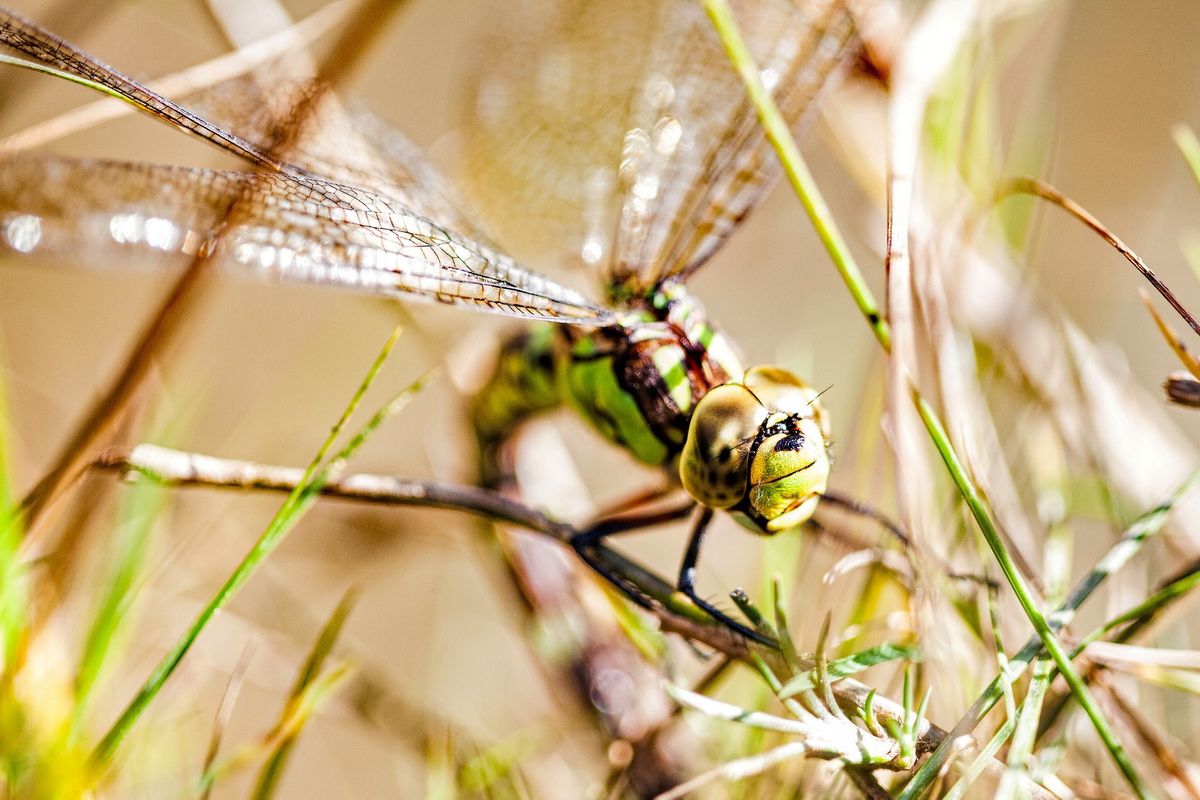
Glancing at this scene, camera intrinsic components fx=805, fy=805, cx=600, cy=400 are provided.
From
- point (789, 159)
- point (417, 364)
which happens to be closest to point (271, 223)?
point (789, 159)

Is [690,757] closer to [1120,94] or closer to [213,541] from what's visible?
[213,541]

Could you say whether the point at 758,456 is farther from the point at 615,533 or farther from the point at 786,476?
the point at 615,533

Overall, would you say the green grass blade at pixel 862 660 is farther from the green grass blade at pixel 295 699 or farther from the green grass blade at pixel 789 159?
the green grass blade at pixel 295 699

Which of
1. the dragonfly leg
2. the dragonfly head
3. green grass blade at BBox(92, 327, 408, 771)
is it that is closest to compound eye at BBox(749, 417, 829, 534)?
the dragonfly head

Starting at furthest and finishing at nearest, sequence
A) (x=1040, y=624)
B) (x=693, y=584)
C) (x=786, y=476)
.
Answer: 1. (x=693, y=584)
2. (x=786, y=476)
3. (x=1040, y=624)

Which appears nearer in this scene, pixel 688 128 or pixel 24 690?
pixel 24 690

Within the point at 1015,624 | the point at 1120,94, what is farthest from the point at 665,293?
the point at 1120,94

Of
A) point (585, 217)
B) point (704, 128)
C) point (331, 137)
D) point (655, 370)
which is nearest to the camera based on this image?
point (655, 370)
